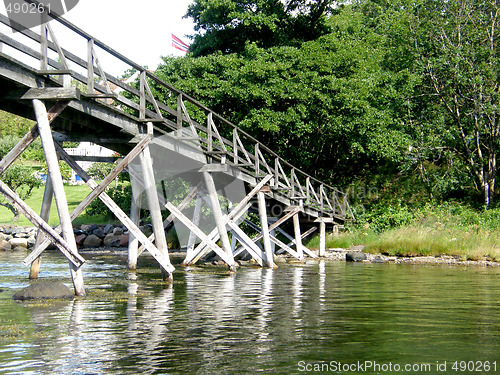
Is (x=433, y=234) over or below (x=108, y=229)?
below

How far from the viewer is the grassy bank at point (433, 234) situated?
24.0 meters

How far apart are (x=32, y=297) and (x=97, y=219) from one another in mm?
32245

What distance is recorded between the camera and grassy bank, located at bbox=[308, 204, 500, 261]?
24.0 meters

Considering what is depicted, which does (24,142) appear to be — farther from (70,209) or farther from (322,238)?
(70,209)

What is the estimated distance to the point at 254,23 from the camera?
32031 mm

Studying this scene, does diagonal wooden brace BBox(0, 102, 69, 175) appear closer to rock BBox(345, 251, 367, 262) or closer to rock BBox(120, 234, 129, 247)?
rock BBox(345, 251, 367, 262)

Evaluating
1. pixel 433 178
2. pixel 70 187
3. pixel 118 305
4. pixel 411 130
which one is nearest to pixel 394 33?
pixel 411 130

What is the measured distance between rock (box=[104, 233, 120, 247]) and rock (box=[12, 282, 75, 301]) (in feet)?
75.7

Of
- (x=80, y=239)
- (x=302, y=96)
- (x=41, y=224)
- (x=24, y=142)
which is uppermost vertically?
(x=302, y=96)

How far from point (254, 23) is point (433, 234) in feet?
46.8

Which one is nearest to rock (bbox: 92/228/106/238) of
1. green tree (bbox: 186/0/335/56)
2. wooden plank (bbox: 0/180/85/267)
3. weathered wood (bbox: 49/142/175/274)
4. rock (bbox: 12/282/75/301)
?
green tree (bbox: 186/0/335/56)

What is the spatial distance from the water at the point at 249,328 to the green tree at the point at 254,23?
19.6 meters

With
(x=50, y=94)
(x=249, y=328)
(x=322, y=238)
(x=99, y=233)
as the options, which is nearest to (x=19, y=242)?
(x=99, y=233)

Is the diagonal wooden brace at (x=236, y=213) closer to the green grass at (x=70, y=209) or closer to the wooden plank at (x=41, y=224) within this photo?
the wooden plank at (x=41, y=224)
